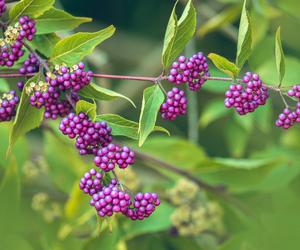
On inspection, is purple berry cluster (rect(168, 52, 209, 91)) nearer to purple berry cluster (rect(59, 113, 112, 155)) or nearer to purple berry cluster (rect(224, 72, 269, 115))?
purple berry cluster (rect(224, 72, 269, 115))

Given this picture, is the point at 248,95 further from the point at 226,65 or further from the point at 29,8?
the point at 29,8

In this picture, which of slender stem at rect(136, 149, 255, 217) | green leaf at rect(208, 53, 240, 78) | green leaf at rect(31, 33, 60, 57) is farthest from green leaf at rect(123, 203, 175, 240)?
green leaf at rect(208, 53, 240, 78)

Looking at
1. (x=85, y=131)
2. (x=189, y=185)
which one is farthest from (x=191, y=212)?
(x=85, y=131)

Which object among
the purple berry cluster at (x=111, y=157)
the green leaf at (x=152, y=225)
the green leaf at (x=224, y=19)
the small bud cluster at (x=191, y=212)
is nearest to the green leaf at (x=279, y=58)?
the purple berry cluster at (x=111, y=157)

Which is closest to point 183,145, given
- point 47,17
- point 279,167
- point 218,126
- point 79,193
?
point 279,167

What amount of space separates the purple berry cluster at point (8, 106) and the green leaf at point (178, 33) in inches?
13.3

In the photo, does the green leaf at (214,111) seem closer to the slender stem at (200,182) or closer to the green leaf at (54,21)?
the slender stem at (200,182)

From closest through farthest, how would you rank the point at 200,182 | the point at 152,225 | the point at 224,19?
the point at 152,225 → the point at 200,182 → the point at 224,19

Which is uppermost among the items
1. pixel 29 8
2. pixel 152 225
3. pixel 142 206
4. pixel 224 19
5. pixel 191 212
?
pixel 29 8

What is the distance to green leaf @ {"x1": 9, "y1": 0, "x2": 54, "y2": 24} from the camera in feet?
5.23

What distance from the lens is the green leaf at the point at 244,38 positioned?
60.0 inches

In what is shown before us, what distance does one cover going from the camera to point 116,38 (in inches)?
158

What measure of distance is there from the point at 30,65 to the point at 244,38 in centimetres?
47

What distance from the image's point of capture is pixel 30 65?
1610 mm
